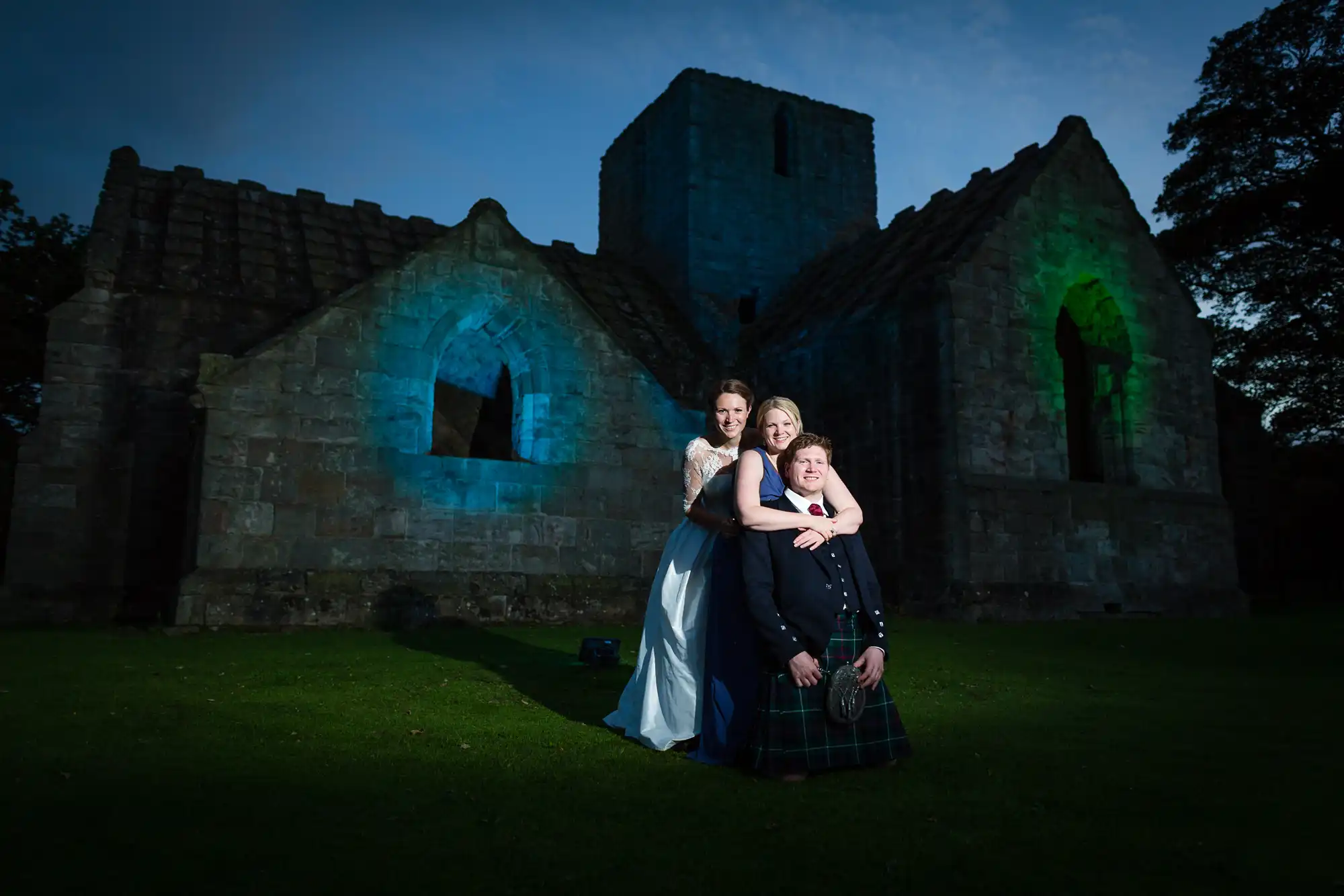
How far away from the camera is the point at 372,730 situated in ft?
17.0

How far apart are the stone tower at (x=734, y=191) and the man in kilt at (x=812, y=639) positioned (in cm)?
1484

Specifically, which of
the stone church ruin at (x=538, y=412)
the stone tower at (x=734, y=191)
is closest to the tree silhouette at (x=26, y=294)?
the stone church ruin at (x=538, y=412)

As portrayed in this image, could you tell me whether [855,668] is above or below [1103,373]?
below

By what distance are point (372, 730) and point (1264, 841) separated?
4.27 meters

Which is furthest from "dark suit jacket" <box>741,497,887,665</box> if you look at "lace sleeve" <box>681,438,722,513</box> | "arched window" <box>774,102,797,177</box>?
"arched window" <box>774,102,797,177</box>

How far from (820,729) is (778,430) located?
Result: 5.08 ft

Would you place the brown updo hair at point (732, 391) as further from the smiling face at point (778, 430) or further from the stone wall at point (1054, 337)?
the stone wall at point (1054, 337)

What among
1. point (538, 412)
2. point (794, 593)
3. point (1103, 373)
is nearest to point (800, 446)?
point (794, 593)

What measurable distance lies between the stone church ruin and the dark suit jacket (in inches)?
320

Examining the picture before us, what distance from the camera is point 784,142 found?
2192cm

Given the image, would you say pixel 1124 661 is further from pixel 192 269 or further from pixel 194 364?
pixel 192 269

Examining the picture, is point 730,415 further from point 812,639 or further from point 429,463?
point 429,463

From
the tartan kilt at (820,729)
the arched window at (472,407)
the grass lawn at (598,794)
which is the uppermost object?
the arched window at (472,407)

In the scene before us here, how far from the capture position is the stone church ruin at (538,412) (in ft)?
37.4
